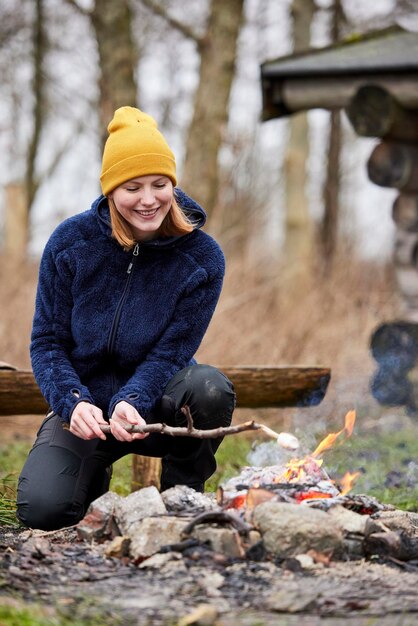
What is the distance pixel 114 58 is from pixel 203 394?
6.36 m

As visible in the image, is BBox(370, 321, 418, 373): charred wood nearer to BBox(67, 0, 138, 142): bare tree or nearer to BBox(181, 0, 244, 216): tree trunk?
BBox(181, 0, 244, 216): tree trunk

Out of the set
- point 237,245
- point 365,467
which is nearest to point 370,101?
point 365,467

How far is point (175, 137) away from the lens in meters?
19.2

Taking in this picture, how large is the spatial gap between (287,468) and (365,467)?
231cm

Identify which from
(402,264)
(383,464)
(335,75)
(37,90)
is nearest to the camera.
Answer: (383,464)

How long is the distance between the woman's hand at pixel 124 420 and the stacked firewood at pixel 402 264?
505cm

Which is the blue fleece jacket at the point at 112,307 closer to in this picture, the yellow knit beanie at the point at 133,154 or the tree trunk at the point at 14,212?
the yellow knit beanie at the point at 133,154

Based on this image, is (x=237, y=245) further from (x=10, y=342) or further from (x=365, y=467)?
(x=365, y=467)

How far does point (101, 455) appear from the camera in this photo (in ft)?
13.1

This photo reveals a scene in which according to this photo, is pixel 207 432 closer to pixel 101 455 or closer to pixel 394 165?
pixel 101 455

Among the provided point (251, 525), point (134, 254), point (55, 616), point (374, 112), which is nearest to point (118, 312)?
point (134, 254)

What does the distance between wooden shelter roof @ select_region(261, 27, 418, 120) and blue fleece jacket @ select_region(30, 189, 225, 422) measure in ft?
14.3

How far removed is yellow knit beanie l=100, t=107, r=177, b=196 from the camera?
149 inches

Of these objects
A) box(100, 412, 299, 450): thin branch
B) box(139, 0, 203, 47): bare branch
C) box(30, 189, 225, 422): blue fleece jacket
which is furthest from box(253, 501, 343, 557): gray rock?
box(139, 0, 203, 47): bare branch
